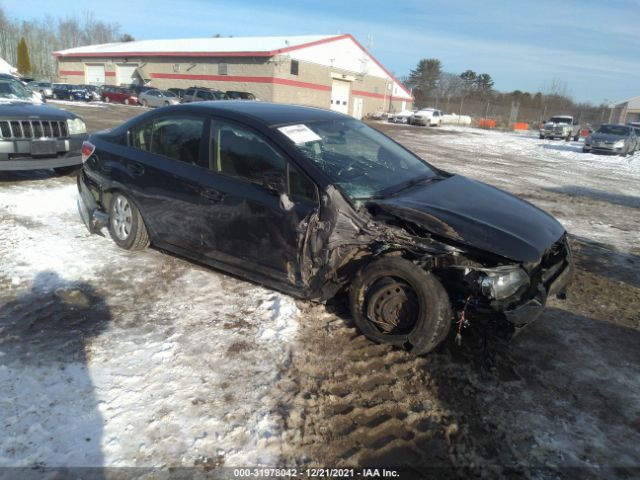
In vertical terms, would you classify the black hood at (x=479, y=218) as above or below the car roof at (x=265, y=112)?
below

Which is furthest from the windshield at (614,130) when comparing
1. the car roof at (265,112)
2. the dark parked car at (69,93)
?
the dark parked car at (69,93)

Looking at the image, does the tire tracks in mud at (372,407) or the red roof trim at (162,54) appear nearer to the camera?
the tire tracks in mud at (372,407)

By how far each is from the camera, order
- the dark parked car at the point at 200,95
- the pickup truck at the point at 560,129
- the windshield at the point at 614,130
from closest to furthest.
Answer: the windshield at the point at 614,130 → the dark parked car at the point at 200,95 → the pickup truck at the point at 560,129

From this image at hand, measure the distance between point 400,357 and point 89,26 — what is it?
4056 inches

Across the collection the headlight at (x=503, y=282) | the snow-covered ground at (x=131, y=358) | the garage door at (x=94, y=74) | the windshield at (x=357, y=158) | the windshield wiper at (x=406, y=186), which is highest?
the garage door at (x=94, y=74)

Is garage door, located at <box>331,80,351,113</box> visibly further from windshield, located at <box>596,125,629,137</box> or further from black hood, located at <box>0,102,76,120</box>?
black hood, located at <box>0,102,76,120</box>

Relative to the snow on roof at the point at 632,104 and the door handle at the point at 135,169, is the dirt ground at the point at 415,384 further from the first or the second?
the snow on roof at the point at 632,104

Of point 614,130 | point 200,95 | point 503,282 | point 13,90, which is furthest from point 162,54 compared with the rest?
point 503,282

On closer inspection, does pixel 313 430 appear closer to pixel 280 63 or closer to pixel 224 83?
pixel 280 63

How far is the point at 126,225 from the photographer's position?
4.88 meters

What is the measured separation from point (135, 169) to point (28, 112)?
144 inches

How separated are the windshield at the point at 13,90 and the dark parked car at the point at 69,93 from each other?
30.3m

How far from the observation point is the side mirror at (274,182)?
12.0 ft

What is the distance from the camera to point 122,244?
497 centimetres
